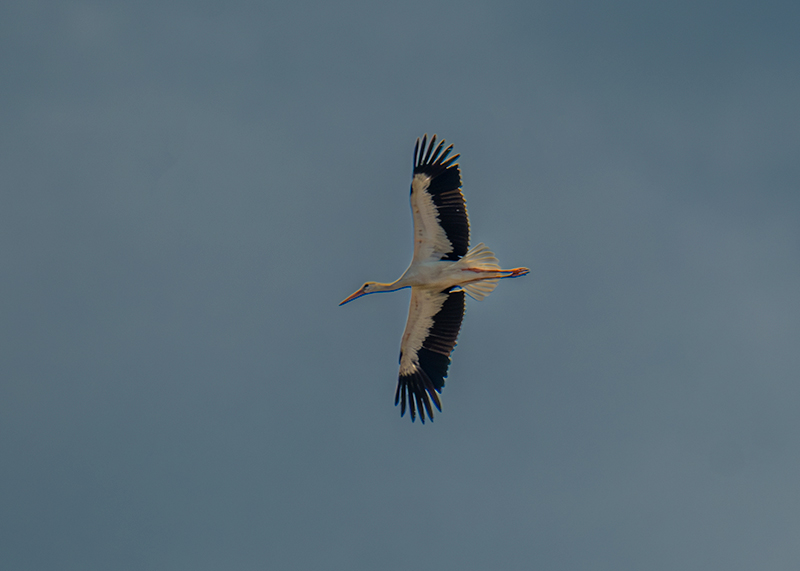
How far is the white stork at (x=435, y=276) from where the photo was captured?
1769 centimetres

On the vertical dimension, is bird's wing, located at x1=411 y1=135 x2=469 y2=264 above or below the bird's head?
above

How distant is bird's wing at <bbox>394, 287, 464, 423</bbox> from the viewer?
60.6 feet

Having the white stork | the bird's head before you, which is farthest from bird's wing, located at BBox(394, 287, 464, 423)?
the bird's head

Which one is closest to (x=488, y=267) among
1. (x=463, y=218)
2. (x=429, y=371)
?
(x=463, y=218)

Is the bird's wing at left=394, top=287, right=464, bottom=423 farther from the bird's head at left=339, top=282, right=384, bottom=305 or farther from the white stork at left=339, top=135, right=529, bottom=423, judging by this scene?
the bird's head at left=339, top=282, right=384, bottom=305

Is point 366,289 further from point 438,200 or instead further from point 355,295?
point 438,200

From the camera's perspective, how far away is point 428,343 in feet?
61.3

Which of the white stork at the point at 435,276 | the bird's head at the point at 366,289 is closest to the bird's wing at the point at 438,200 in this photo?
the white stork at the point at 435,276

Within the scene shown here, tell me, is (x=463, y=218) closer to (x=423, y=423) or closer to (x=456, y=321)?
(x=456, y=321)

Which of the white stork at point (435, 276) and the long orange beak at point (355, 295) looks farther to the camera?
the long orange beak at point (355, 295)

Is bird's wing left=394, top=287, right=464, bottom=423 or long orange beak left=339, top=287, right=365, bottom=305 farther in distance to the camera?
long orange beak left=339, top=287, right=365, bottom=305

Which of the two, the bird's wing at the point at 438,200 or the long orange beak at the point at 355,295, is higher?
the bird's wing at the point at 438,200

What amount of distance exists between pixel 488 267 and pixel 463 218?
1.04 metres

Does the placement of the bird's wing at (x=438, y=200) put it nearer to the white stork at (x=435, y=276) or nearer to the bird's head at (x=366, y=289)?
the white stork at (x=435, y=276)
